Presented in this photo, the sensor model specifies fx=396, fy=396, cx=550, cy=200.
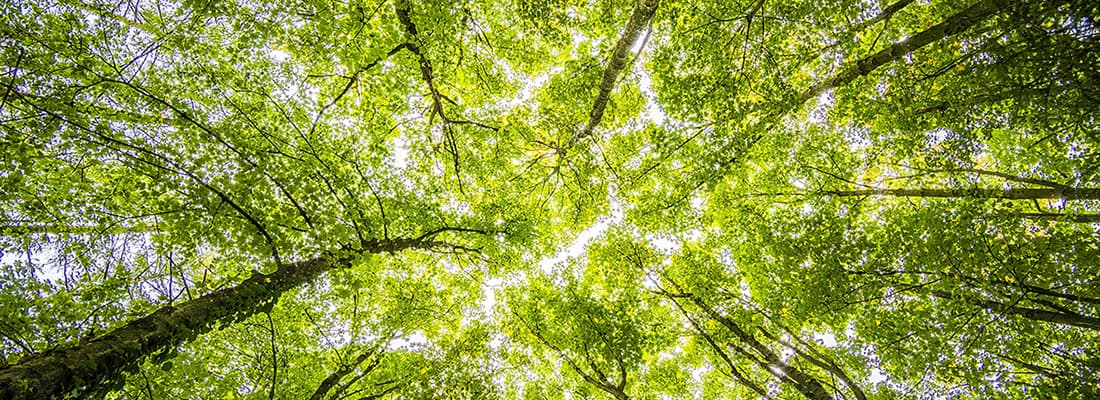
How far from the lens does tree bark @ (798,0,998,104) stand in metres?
4.39

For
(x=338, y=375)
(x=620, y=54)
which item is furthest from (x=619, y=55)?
(x=338, y=375)

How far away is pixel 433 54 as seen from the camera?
741 cm

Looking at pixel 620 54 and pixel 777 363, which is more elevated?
pixel 620 54

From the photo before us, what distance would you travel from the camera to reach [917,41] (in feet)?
18.1

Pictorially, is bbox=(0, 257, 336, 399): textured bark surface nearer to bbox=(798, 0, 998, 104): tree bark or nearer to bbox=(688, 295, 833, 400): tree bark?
bbox=(798, 0, 998, 104): tree bark

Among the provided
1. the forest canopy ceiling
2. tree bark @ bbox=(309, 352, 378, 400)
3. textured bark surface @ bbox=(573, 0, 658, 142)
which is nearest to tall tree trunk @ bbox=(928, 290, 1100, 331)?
the forest canopy ceiling

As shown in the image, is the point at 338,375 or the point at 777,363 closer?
the point at 338,375

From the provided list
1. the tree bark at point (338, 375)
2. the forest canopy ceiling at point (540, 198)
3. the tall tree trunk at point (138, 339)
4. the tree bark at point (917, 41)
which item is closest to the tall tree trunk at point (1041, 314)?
the forest canopy ceiling at point (540, 198)

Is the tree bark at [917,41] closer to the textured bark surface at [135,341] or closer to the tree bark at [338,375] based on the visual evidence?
the textured bark surface at [135,341]

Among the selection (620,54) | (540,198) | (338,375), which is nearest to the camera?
(620,54)

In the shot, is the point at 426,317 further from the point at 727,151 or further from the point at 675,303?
the point at 727,151

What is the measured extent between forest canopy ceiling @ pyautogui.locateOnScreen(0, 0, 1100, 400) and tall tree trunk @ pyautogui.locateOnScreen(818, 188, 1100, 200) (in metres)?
0.07

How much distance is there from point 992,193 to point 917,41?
2491mm

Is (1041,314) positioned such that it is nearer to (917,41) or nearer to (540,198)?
(917,41)
